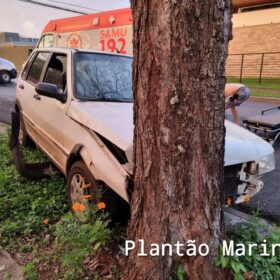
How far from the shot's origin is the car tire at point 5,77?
55.6ft

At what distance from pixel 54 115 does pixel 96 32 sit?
8005 mm

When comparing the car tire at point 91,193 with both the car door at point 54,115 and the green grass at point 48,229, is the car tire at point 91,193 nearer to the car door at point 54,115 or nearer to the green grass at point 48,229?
the green grass at point 48,229

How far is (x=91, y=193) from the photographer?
2.95m

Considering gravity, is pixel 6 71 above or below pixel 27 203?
above

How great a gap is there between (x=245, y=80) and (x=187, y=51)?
1601cm

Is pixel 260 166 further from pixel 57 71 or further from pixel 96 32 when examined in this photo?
pixel 96 32

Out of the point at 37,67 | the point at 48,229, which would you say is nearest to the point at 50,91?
the point at 48,229

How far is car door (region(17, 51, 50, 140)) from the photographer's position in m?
4.71

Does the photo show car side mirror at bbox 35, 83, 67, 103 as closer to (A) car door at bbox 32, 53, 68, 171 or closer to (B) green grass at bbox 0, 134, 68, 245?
(A) car door at bbox 32, 53, 68, 171

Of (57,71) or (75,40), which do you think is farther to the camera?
(75,40)

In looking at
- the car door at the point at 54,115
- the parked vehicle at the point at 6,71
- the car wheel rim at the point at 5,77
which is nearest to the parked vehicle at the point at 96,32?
the parked vehicle at the point at 6,71

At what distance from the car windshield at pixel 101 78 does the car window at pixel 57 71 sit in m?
0.21

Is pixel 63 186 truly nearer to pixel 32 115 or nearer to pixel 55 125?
pixel 55 125

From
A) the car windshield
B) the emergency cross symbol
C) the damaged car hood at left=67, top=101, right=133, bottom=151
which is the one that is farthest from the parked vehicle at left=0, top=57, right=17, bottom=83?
the damaged car hood at left=67, top=101, right=133, bottom=151
